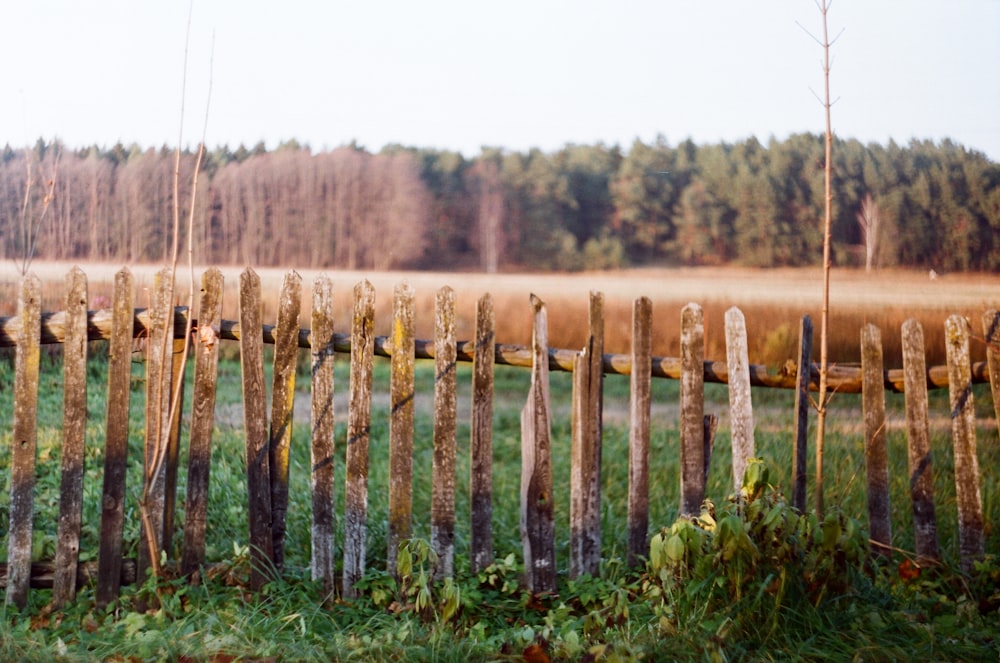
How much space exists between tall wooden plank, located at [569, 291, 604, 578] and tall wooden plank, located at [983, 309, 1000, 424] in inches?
69.7

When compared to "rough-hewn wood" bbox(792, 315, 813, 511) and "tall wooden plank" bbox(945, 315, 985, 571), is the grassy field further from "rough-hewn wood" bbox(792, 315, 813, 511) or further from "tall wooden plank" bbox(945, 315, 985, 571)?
"rough-hewn wood" bbox(792, 315, 813, 511)

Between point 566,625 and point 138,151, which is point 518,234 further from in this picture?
point 566,625

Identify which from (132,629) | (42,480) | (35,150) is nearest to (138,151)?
(35,150)

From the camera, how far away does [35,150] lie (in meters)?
5.88

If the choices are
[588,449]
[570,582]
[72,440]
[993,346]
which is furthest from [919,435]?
[72,440]

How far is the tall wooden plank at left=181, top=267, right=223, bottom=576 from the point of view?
13.0 feet

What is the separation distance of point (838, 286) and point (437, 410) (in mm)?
2974

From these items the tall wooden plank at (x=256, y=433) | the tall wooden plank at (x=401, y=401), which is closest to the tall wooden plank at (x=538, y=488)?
the tall wooden plank at (x=401, y=401)

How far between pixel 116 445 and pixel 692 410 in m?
2.71

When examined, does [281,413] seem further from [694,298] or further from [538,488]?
[694,298]

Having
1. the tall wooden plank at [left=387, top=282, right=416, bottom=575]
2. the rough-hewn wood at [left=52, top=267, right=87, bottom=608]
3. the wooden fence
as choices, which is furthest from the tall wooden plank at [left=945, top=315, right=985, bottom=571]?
the rough-hewn wood at [left=52, top=267, right=87, bottom=608]

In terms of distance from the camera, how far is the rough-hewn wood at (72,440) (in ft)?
12.8

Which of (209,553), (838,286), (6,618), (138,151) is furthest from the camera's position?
(138,151)

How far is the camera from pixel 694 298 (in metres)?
5.83
